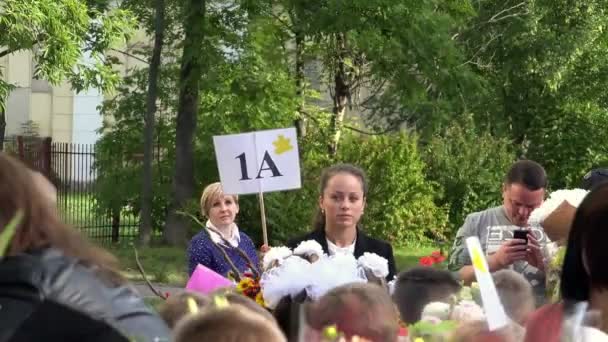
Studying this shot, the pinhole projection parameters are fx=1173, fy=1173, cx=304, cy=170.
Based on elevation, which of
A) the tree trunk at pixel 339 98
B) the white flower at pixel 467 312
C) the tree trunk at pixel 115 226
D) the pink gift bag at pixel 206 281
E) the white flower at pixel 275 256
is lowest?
the tree trunk at pixel 115 226

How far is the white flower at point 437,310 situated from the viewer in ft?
10.4

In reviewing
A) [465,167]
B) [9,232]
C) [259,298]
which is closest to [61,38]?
[465,167]

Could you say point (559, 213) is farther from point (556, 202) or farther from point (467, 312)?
point (467, 312)

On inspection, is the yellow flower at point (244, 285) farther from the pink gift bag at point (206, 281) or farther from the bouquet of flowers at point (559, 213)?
the bouquet of flowers at point (559, 213)

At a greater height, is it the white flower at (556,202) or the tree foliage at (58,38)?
the tree foliage at (58,38)

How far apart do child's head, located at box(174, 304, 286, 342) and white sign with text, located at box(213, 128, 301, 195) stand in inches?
166

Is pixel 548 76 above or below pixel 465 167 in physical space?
above

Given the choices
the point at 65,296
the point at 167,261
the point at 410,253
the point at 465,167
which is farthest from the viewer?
the point at 465,167

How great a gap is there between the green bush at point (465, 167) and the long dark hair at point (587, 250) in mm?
20738

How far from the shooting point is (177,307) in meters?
3.16

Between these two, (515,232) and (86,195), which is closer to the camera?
(515,232)

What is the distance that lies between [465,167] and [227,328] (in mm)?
21526

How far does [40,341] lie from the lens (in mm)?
1997

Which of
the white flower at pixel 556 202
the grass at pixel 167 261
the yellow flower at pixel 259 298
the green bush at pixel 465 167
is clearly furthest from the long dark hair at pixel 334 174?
the green bush at pixel 465 167
